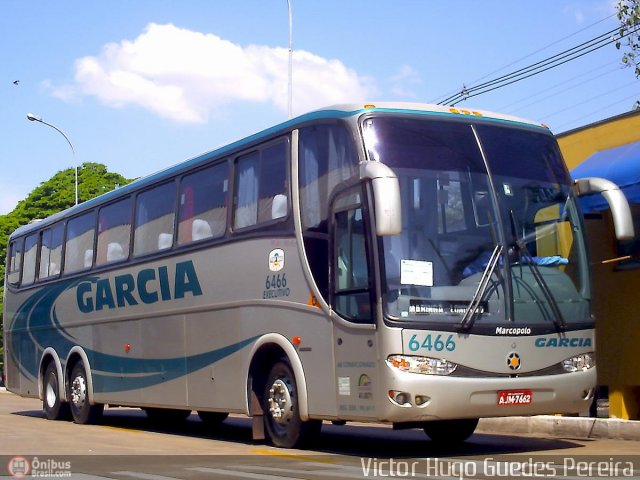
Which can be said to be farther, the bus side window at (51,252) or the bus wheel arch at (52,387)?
the bus side window at (51,252)

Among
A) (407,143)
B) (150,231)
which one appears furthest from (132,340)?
(407,143)

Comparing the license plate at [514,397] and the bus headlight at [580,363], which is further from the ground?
the bus headlight at [580,363]

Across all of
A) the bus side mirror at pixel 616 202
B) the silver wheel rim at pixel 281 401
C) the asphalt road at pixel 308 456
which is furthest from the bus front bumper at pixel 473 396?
the silver wheel rim at pixel 281 401

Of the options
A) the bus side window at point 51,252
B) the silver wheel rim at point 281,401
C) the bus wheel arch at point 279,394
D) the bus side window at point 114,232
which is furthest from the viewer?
the bus side window at point 51,252

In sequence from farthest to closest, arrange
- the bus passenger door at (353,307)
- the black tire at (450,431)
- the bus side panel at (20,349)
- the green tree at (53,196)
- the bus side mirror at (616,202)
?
the green tree at (53,196)
the bus side panel at (20,349)
the black tire at (450,431)
the bus side mirror at (616,202)
the bus passenger door at (353,307)

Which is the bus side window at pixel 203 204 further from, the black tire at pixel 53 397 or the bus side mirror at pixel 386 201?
the black tire at pixel 53 397

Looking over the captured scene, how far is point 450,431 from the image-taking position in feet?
42.6

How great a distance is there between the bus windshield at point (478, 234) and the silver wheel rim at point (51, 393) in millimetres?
10883

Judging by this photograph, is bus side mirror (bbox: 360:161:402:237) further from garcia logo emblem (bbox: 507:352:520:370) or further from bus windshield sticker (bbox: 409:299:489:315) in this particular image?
garcia logo emblem (bbox: 507:352:520:370)

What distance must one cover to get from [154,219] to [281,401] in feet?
15.3

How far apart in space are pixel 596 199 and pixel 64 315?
982 centimetres

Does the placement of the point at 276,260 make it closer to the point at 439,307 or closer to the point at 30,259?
the point at 439,307

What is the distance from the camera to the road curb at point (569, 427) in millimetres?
13539

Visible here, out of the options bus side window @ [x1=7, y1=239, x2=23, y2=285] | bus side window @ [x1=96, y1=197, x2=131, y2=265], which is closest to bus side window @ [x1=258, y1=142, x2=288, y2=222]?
bus side window @ [x1=96, y1=197, x2=131, y2=265]
